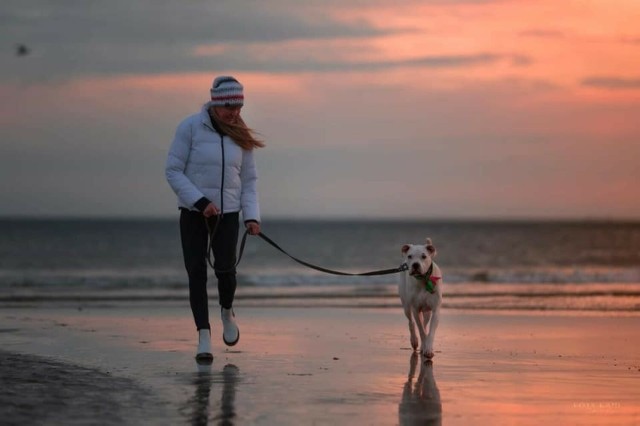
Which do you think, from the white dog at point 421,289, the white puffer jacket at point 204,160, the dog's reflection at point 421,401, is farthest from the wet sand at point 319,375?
the white puffer jacket at point 204,160

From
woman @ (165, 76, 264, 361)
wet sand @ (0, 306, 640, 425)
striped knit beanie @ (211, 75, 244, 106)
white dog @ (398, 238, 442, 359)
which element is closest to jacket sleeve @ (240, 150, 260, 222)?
woman @ (165, 76, 264, 361)

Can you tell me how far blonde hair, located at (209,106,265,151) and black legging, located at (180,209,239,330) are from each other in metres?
0.57

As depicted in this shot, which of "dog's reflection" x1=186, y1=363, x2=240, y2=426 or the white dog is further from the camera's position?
the white dog

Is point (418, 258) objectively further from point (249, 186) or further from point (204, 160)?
point (204, 160)

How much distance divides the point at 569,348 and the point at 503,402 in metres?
3.42

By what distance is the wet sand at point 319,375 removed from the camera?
6.16 meters

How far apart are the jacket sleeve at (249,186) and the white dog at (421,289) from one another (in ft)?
5.10

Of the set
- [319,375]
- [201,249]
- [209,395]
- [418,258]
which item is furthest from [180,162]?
[418,258]

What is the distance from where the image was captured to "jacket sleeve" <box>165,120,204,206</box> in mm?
8078

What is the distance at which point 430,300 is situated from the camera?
30.9 ft

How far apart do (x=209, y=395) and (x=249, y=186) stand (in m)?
2.29

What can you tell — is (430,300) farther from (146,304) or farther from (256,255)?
(256,255)

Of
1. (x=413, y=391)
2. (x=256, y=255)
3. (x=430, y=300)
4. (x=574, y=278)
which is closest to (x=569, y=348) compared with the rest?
(x=430, y=300)

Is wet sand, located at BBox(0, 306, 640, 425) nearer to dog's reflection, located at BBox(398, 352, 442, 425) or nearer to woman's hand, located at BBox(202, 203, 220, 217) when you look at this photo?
dog's reflection, located at BBox(398, 352, 442, 425)
